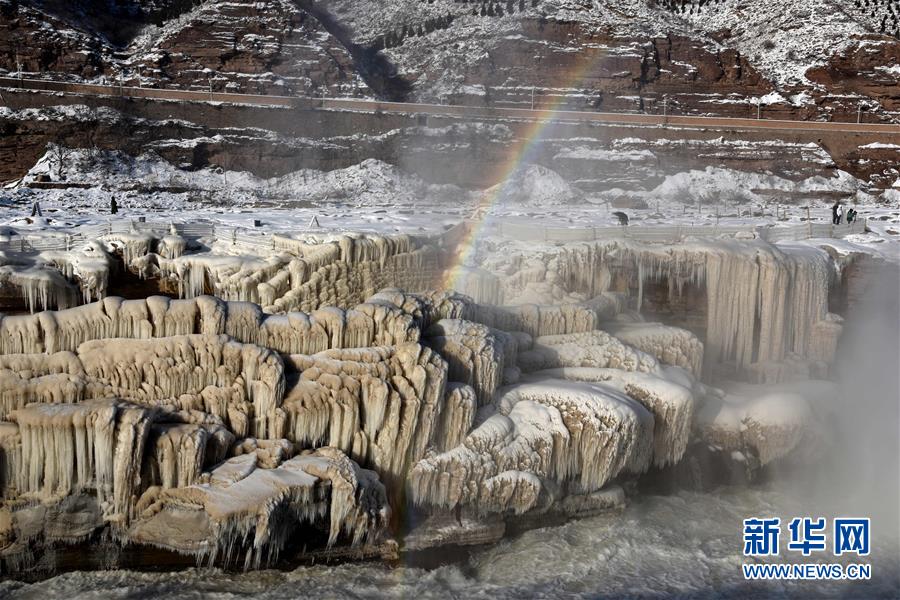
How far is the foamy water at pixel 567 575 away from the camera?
9.12 m

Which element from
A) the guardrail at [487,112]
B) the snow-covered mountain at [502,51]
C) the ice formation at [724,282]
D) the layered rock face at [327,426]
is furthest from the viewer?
the snow-covered mountain at [502,51]

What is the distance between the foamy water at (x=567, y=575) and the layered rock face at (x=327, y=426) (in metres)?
0.32

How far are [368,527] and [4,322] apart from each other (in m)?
5.16

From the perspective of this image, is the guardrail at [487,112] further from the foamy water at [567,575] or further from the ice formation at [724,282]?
the foamy water at [567,575]

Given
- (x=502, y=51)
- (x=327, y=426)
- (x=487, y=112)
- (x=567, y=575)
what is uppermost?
(x=502, y=51)

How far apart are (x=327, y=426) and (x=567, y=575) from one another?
3.58 m

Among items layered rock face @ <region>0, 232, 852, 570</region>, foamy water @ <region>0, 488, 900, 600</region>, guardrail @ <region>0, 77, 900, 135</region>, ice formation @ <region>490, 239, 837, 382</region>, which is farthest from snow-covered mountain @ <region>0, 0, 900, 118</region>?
foamy water @ <region>0, 488, 900, 600</region>

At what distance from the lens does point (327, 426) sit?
10.1 meters

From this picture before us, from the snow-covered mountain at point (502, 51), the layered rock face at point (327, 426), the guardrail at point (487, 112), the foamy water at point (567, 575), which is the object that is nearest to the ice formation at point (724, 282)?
the layered rock face at point (327, 426)

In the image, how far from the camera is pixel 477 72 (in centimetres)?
5100

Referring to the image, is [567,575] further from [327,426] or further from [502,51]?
[502,51]

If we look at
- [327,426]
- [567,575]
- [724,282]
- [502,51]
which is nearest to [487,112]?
[502,51]

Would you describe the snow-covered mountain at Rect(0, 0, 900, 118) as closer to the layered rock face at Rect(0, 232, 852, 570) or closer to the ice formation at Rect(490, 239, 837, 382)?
the ice formation at Rect(490, 239, 837, 382)

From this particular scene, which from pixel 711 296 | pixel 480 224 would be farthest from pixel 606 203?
pixel 711 296
